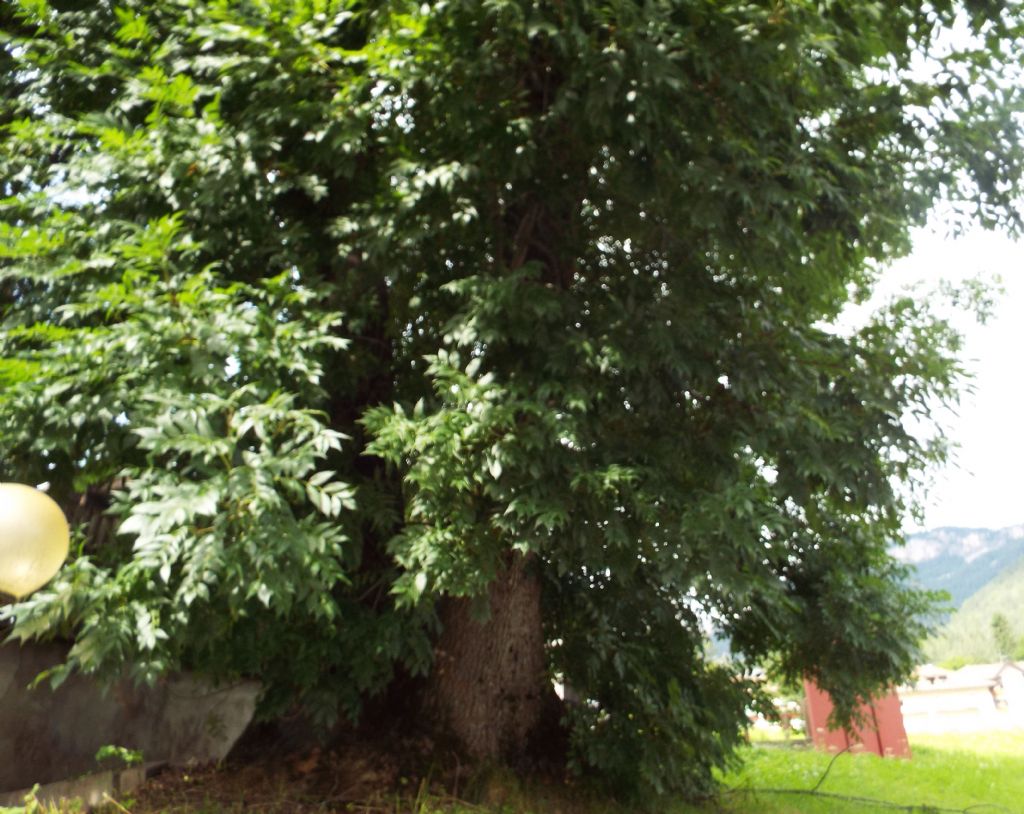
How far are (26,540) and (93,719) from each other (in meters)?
3.83

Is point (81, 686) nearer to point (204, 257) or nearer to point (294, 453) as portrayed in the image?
point (204, 257)

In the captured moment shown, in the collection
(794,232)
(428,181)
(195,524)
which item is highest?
(428,181)

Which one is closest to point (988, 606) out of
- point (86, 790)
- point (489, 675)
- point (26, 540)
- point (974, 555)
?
point (974, 555)

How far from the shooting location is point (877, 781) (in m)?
11.1

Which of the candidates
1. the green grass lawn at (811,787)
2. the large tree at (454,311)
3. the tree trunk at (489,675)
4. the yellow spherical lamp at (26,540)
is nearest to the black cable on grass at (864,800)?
the green grass lawn at (811,787)

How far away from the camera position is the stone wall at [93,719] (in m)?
6.42

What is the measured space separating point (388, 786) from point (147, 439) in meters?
3.58

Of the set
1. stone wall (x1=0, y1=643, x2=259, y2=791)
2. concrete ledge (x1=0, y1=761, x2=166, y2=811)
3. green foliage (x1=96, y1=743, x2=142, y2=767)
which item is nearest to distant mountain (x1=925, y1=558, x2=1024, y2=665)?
stone wall (x1=0, y1=643, x2=259, y2=791)

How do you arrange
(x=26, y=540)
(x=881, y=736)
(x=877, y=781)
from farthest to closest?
1. (x=881, y=736)
2. (x=877, y=781)
3. (x=26, y=540)

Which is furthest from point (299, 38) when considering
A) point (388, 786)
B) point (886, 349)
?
point (388, 786)

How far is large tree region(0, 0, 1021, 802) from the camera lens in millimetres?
4625

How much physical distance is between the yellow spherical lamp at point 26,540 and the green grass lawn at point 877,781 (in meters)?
6.00

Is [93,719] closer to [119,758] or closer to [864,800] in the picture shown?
[119,758]

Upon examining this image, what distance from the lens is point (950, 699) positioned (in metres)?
39.4
